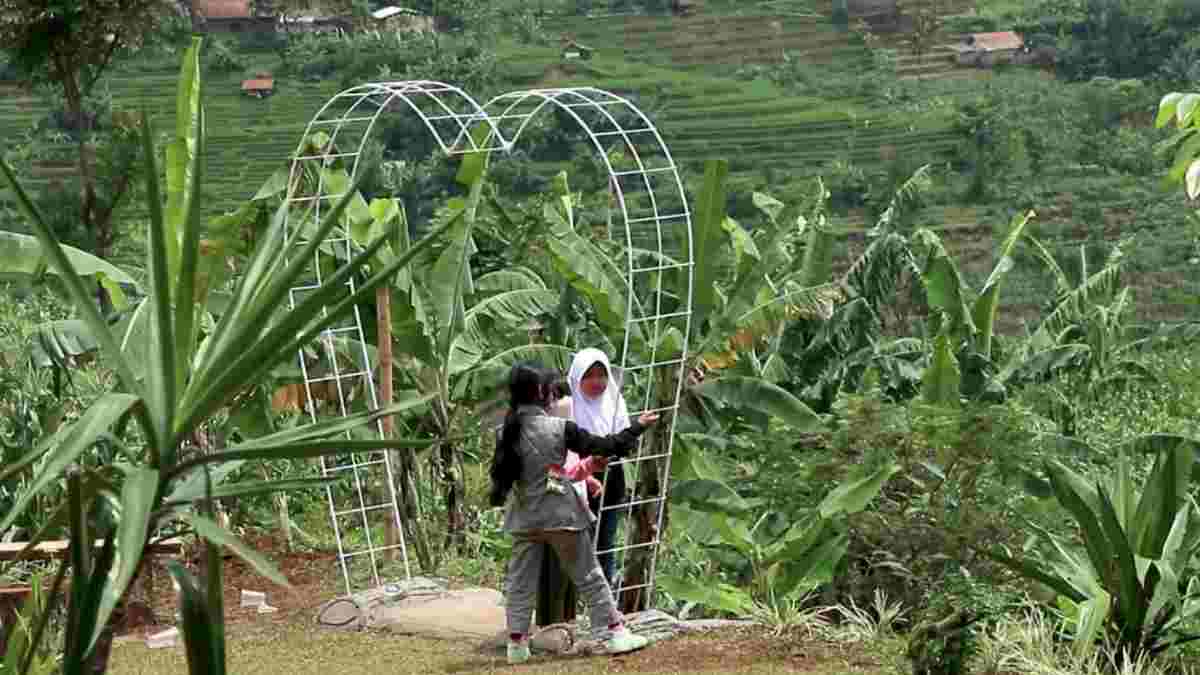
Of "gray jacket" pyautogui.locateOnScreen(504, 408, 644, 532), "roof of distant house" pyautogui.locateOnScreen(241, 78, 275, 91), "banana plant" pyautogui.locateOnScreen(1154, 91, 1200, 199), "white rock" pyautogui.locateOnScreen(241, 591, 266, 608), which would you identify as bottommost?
"roof of distant house" pyautogui.locateOnScreen(241, 78, 275, 91)

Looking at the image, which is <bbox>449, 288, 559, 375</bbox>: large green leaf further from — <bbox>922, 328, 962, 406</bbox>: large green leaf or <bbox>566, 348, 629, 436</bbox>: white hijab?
<bbox>566, 348, 629, 436</bbox>: white hijab

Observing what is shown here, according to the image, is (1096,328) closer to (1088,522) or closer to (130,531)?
(1088,522)

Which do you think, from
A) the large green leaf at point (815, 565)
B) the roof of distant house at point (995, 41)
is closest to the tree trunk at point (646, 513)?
the large green leaf at point (815, 565)

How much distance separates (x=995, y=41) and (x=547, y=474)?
161 ft

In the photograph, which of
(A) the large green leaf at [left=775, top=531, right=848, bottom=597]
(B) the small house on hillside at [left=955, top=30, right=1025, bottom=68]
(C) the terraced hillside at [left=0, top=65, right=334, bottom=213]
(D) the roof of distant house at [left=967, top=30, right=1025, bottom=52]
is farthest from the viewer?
(D) the roof of distant house at [left=967, top=30, right=1025, bottom=52]

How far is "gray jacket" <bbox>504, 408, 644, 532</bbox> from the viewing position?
7234 mm

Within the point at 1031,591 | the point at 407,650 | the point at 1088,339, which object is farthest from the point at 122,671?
the point at 1088,339

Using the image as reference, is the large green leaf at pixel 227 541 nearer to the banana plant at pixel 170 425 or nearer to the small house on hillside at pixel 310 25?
the banana plant at pixel 170 425

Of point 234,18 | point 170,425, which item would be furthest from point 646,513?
point 234,18

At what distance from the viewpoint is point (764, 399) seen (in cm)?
995

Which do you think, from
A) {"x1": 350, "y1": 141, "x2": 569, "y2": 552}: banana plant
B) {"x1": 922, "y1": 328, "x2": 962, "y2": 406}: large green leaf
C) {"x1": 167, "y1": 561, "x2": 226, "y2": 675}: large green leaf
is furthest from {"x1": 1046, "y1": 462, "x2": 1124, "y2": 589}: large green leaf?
{"x1": 167, "y1": 561, "x2": 226, "y2": 675}: large green leaf

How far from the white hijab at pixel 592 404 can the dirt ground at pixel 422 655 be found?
0.96 m

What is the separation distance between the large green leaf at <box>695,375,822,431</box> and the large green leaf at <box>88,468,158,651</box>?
6.70 metres

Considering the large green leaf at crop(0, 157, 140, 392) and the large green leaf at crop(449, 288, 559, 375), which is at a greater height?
the large green leaf at crop(0, 157, 140, 392)
